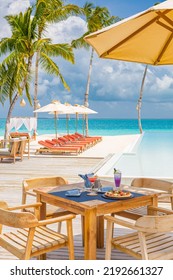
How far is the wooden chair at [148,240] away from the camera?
2779mm

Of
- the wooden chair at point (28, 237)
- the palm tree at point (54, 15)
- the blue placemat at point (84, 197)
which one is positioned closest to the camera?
the wooden chair at point (28, 237)

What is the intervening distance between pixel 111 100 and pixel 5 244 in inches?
3281

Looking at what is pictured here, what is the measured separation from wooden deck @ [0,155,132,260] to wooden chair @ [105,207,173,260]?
0.65 m

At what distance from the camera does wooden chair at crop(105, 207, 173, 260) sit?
2779mm

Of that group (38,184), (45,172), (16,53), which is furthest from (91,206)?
(16,53)

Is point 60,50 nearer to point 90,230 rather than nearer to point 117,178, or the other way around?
point 117,178

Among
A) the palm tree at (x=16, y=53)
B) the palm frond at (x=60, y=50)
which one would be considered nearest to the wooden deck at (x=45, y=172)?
the palm tree at (x=16, y=53)

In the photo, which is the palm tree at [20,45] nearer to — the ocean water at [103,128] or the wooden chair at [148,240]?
the wooden chair at [148,240]

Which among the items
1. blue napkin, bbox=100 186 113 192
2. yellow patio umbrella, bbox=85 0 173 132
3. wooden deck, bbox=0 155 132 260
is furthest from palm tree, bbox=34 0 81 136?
blue napkin, bbox=100 186 113 192

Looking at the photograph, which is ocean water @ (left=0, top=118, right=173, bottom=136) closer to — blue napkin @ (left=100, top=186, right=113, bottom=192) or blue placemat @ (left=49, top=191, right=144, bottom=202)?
blue napkin @ (left=100, top=186, right=113, bottom=192)

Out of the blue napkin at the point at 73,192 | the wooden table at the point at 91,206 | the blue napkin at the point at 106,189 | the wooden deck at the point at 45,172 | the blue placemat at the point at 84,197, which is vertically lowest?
the wooden deck at the point at 45,172

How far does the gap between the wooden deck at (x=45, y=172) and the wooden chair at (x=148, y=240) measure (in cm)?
65

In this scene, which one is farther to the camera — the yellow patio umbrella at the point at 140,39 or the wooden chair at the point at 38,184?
the wooden chair at the point at 38,184
